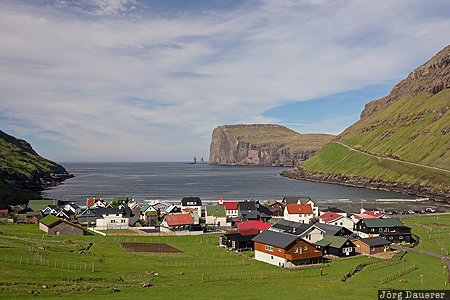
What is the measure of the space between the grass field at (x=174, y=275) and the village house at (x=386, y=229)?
13196mm

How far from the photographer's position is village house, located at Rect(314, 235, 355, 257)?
6253 cm

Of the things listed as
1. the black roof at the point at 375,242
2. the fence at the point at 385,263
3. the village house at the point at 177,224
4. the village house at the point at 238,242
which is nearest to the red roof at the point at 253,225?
the village house at the point at 238,242

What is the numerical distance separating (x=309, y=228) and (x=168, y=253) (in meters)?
27.9

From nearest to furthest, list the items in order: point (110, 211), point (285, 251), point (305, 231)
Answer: point (285, 251), point (305, 231), point (110, 211)

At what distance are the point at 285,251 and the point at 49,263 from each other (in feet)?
111

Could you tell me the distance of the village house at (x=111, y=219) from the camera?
90.7 meters

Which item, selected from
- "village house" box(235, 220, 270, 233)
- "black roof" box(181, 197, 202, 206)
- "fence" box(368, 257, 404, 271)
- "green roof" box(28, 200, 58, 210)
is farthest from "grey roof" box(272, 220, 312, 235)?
"green roof" box(28, 200, 58, 210)

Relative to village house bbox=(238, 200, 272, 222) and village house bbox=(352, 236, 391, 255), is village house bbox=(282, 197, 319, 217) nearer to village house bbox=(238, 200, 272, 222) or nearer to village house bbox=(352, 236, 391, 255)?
village house bbox=(238, 200, 272, 222)

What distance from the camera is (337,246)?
2454 inches

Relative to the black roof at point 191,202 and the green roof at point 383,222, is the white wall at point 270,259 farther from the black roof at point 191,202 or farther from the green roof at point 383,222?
the black roof at point 191,202

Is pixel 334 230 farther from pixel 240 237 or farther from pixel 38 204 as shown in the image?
pixel 38 204

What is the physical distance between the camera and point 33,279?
36.4 meters

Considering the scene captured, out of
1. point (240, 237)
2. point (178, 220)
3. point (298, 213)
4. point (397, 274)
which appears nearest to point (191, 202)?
point (178, 220)

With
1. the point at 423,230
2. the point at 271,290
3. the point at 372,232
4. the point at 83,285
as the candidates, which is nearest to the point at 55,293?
the point at 83,285
